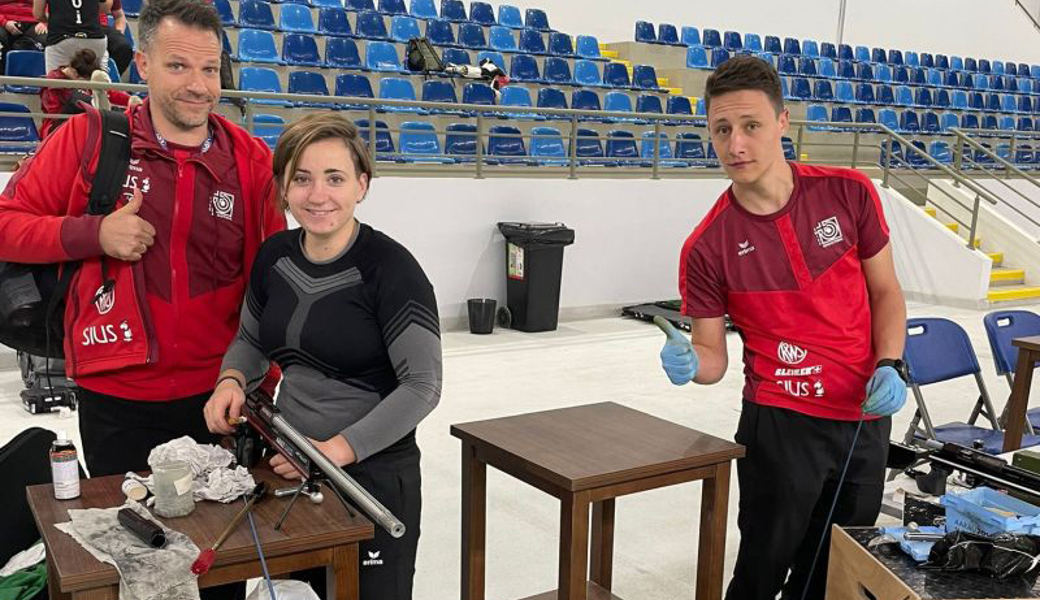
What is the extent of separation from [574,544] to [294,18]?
7.82 meters

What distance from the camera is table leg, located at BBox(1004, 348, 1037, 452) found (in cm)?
342

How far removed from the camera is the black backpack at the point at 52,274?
1.94 m

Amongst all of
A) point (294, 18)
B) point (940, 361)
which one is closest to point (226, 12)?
point (294, 18)

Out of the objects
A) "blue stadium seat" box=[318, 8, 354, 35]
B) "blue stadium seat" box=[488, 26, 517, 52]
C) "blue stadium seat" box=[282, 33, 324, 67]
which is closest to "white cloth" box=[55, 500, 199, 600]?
"blue stadium seat" box=[282, 33, 324, 67]

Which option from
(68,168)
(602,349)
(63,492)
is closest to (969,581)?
(63,492)

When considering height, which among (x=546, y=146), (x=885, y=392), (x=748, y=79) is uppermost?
(x=748, y=79)

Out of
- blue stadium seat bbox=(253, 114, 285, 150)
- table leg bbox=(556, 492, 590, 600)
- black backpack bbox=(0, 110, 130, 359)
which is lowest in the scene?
table leg bbox=(556, 492, 590, 600)

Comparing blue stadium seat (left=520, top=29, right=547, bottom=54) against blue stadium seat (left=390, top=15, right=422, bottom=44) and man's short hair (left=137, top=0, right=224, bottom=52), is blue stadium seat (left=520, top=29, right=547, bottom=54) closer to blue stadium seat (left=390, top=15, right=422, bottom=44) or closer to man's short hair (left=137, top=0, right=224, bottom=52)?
blue stadium seat (left=390, top=15, right=422, bottom=44)

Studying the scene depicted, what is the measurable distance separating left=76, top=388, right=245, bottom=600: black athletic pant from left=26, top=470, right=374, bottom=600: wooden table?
283 millimetres

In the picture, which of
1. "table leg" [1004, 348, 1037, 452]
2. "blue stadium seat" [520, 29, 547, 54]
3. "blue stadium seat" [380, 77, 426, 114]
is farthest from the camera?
"blue stadium seat" [520, 29, 547, 54]

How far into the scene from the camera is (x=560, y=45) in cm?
1027

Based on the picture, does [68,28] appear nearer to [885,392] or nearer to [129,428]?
[129,428]

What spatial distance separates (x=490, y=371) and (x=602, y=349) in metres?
1.06

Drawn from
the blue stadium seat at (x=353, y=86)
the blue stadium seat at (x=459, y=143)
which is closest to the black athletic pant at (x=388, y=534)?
the blue stadium seat at (x=459, y=143)
